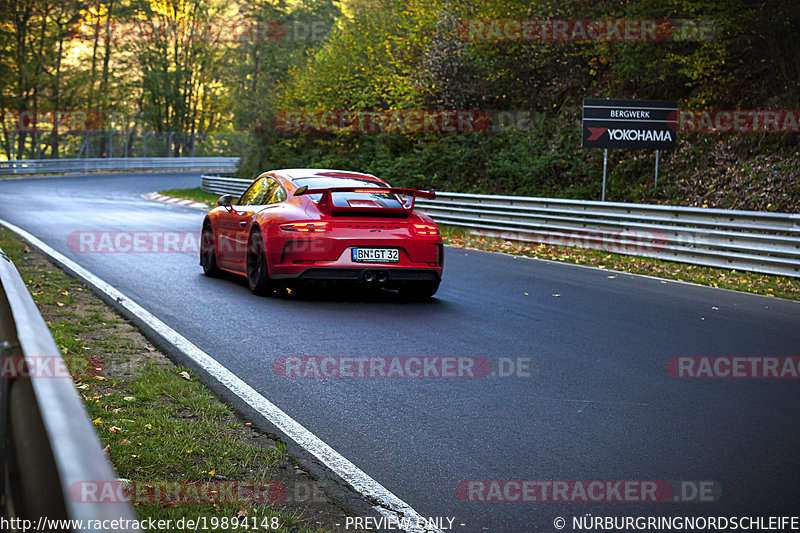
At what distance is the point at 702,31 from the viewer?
66.1ft

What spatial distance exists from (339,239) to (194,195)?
85.6 feet

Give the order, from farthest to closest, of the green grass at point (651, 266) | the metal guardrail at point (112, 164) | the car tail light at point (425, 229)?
the metal guardrail at point (112, 164) < the green grass at point (651, 266) < the car tail light at point (425, 229)

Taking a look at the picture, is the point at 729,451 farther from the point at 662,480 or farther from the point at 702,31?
the point at 702,31

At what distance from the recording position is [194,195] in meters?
34.9

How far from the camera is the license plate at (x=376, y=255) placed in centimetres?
998

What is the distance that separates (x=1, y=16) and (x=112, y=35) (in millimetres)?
10897

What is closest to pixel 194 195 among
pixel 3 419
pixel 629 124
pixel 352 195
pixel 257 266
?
pixel 629 124

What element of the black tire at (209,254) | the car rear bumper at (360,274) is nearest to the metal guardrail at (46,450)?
the car rear bumper at (360,274)

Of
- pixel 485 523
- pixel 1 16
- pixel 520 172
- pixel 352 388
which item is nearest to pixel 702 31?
pixel 520 172

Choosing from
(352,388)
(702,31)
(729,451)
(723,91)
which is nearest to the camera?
(729,451)

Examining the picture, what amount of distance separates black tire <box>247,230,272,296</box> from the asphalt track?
0.72 ft

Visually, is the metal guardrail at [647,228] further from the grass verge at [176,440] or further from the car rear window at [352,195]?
the grass verge at [176,440]

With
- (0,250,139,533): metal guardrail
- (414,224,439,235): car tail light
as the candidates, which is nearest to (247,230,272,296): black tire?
(414,224,439,235): car tail light

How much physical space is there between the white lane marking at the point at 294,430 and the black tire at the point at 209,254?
219 cm
